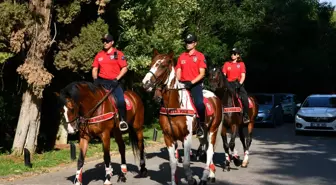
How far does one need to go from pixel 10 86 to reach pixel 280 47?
87.3 ft

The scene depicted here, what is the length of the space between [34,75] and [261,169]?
6.67m

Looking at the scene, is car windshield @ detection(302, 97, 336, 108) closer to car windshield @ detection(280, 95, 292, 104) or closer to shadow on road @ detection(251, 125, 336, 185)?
shadow on road @ detection(251, 125, 336, 185)

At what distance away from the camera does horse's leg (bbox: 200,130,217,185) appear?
10.1 metres

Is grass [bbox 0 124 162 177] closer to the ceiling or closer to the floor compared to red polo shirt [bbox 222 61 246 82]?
closer to the floor

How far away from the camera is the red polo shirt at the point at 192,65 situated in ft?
32.2

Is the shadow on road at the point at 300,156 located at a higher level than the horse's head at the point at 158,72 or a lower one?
lower

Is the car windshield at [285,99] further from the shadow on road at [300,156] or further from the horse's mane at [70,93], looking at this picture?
the horse's mane at [70,93]

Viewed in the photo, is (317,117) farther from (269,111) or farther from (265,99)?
(265,99)

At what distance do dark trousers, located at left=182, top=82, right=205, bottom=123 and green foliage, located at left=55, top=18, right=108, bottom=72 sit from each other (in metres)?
5.64

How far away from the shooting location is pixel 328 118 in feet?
71.6

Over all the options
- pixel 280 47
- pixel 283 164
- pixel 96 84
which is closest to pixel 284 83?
pixel 280 47

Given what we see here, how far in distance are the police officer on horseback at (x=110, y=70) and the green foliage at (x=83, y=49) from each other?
3774 mm

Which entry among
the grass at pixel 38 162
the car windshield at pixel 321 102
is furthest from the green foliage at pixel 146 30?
the car windshield at pixel 321 102

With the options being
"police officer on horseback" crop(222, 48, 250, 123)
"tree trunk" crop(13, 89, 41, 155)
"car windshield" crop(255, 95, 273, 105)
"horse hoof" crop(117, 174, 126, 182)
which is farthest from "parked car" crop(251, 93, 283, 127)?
"horse hoof" crop(117, 174, 126, 182)
